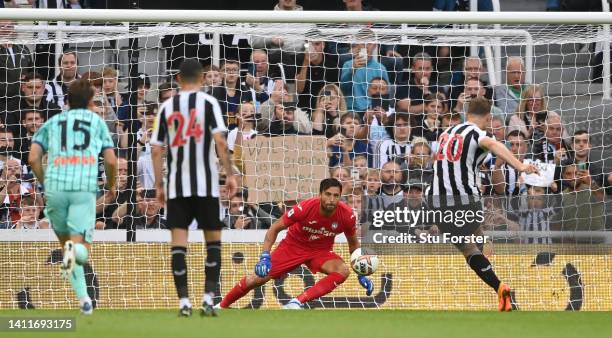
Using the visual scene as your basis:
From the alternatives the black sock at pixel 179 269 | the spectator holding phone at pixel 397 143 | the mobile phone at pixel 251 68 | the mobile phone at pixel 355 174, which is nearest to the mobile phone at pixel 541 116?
the spectator holding phone at pixel 397 143

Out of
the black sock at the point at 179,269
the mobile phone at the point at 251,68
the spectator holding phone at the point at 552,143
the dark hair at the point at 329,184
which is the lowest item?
the black sock at the point at 179,269

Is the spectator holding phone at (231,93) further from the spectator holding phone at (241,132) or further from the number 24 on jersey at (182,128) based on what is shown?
the number 24 on jersey at (182,128)

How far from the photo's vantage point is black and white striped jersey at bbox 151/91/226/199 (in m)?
10.6

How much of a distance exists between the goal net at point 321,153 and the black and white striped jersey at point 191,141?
4.20 metres

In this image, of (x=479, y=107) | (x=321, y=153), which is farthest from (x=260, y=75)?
(x=479, y=107)

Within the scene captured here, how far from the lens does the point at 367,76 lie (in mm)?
15977

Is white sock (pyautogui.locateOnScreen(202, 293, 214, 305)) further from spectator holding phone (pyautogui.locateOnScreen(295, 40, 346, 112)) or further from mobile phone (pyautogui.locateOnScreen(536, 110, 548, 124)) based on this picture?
mobile phone (pyautogui.locateOnScreen(536, 110, 548, 124))

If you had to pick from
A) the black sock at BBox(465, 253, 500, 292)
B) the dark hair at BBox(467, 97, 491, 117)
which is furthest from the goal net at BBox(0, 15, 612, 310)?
the dark hair at BBox(467, 97, 491, 117)

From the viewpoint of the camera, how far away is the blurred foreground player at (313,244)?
13.8 m

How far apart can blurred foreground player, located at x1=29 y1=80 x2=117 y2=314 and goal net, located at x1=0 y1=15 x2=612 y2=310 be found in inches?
152

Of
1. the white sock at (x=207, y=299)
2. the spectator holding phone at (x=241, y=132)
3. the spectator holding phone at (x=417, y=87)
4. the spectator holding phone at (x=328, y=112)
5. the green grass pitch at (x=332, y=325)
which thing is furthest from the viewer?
the spectator holding phone at (x=417, y=87)

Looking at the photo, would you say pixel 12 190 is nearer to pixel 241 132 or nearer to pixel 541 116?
pixel 241 132

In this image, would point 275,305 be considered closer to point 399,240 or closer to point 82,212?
point 399,240

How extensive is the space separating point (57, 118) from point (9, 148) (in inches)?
175
